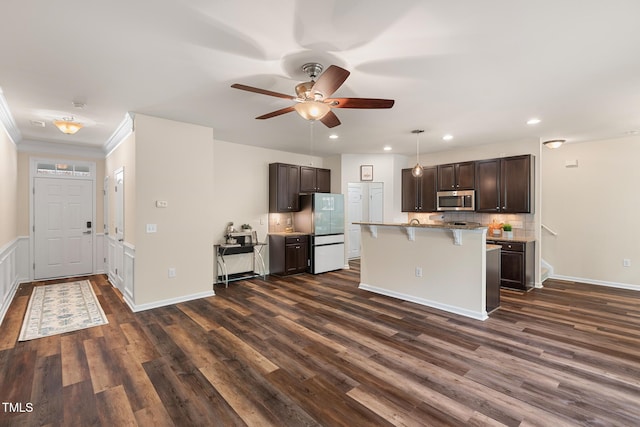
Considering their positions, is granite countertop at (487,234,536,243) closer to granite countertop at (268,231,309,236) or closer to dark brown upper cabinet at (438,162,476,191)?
dark brown upper cabinet at (438,162,476,191)

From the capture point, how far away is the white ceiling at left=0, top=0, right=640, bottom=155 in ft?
6.51

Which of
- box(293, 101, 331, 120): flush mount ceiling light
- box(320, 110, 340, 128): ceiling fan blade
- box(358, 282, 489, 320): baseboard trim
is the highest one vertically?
box(320, 110, 340, 128): ceiling fan blade

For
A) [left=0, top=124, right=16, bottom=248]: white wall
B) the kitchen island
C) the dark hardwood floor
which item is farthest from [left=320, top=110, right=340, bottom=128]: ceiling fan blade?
[left=0, top=124, right=16, bottom=248]: white wall

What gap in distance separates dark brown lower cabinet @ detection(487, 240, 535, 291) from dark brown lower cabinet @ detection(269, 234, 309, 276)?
12.3 feet

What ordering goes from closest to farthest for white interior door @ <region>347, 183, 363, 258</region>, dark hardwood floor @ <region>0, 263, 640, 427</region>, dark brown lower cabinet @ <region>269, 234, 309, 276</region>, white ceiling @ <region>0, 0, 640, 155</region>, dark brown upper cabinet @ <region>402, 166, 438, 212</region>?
white ceiling @ <region>0, 0, 640, 155</region>, dark hardwood floor @ <region>0, 263, 640, 427</region>, dark brown lower cabinet @ <region>269, 234, 309, 276</region>, dark brown upper cabinet @ <region>402, 166, 438, 212</region>, white interior door @ <region>347, 183, 363, 258</region>

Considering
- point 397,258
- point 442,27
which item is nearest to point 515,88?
point 442,27

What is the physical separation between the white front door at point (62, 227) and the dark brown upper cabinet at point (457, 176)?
7.69 meters

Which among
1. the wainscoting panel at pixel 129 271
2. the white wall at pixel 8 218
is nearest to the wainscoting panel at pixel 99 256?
the white wall at pixel 8 218

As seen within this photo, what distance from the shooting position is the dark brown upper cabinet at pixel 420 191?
6.71 m

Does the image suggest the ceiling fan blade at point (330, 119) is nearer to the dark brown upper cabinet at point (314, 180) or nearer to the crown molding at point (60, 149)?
the dark brown upper cabinet at point (314, 180)

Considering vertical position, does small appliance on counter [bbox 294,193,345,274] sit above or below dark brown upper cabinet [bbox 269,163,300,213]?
below

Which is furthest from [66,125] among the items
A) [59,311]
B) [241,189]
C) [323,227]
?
[323,227]

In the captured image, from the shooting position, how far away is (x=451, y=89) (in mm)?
3256

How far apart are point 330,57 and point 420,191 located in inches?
196
